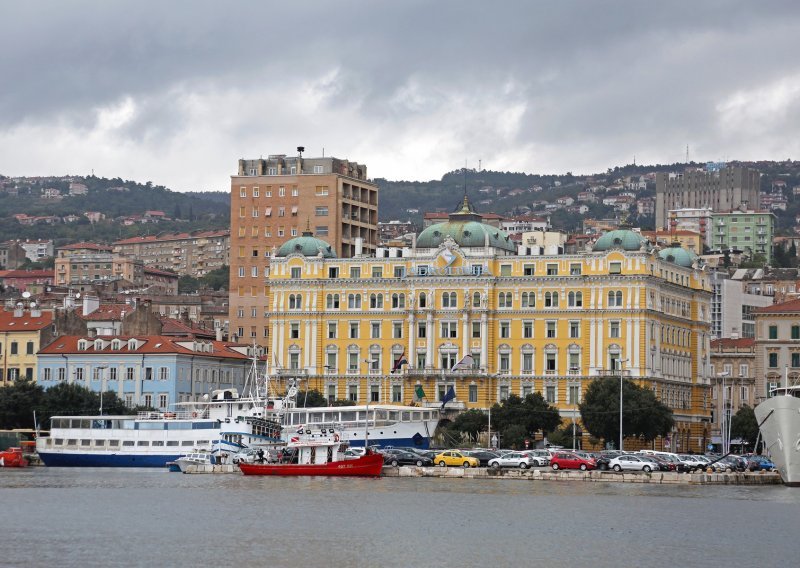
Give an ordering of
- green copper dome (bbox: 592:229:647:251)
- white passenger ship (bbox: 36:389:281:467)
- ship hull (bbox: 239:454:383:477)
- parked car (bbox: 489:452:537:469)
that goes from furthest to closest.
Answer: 1. green copper dome (bbox: 592:229:647:251)
2. white passenger ship (bbox: 36:389:281:467)
3. parked car (bbox: 489:452:537:469)
4. ship hull (bbox: 239:454:383:477)

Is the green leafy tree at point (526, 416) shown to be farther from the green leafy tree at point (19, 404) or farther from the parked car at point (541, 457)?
the green leafy tree at point (19, 404)

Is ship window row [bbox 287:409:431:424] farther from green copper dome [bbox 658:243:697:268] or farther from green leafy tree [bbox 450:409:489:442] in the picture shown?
green copper dome [bbox 658:243:697:268]

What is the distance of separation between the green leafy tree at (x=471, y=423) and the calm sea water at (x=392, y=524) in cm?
3832

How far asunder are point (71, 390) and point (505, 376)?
35439 mm

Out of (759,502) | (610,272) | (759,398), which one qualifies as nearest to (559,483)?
(759,502)

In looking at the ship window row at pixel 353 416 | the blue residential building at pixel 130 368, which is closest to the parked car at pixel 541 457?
the ship window row at pixel 353 416

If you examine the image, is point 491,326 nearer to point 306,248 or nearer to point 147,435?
point 306,248

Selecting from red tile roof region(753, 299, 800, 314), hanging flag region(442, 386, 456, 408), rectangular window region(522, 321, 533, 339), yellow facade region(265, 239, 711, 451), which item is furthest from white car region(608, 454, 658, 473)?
red tile roof region(753, 299, 800, 314)

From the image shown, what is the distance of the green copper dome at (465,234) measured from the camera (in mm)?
163875

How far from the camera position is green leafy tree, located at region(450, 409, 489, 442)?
14975cm

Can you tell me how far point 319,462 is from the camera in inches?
4675

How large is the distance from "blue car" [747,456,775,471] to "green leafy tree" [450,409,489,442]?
24.8 metres

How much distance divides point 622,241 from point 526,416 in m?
18.7

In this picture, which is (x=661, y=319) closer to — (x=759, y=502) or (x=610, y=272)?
(x=610, y=272)
